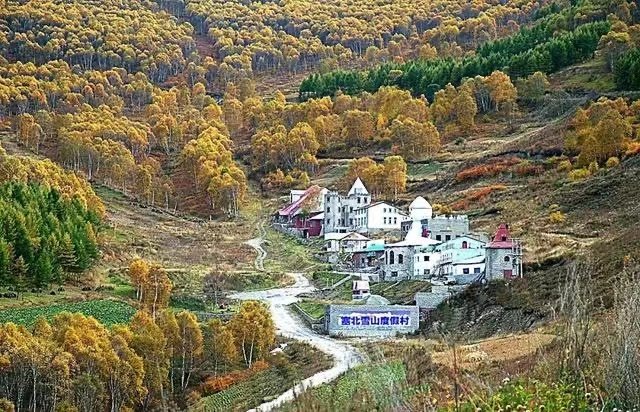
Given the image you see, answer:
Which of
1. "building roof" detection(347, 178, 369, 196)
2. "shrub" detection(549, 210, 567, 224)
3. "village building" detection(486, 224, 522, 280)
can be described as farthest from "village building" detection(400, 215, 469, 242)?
"building roof" detection(347, 178, 369, 196)

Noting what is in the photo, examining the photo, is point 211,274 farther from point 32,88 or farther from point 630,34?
point 32,88

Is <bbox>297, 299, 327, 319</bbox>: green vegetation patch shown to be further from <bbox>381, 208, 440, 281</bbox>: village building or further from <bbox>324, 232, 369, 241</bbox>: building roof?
<bbox>324, 232, 369, 241</bbox>: building roof

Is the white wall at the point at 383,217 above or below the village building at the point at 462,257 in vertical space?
above

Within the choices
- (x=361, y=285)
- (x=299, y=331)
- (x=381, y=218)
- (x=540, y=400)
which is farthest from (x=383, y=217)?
(x=540, y=400)

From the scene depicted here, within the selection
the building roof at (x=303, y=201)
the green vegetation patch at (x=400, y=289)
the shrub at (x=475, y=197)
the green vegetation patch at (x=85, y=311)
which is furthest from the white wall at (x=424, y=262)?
the building roof at (x=303, y=201)

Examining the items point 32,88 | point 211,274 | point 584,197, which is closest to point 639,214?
point 584,197

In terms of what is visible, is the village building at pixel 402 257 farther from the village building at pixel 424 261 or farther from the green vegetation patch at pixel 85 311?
the green vegetation patch at pixel 85 311
